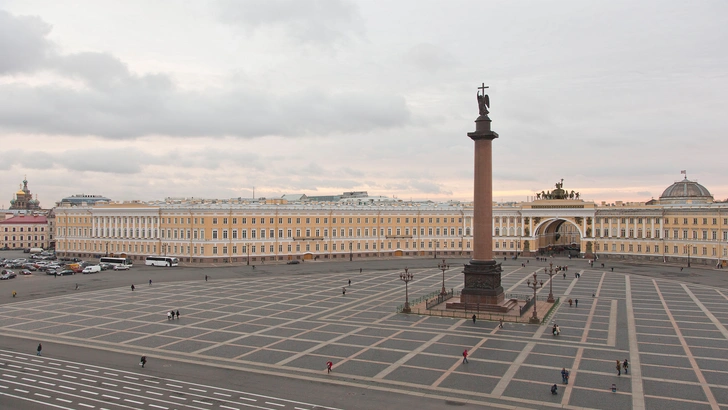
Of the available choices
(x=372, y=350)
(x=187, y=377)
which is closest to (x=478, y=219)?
(x=372, y=350)

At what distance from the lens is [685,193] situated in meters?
104

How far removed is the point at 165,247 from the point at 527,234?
219 ft

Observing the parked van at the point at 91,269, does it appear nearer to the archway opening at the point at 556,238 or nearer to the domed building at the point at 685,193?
the archway opening at the point at 556,238

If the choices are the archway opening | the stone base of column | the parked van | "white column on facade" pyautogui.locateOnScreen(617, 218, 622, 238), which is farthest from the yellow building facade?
the stone base of column

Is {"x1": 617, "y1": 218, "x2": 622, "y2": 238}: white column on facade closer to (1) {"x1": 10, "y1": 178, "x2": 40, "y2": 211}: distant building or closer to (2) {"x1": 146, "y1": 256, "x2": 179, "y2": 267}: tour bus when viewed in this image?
(2) {"x1": 146, "y1": 256, "x2": 179, "y2": 267}: tour bus

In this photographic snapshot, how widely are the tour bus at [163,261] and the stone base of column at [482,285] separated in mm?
54009

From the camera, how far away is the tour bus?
83562mm

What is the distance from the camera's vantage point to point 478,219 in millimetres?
45094

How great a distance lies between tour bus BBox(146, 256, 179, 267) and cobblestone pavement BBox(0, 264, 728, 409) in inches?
1044

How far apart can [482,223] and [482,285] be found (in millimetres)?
5063

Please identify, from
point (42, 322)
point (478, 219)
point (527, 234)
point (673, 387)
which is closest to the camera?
point (673, 387)

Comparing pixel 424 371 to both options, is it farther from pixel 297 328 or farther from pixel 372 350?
pixel 297 328

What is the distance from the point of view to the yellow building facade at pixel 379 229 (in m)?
87.4

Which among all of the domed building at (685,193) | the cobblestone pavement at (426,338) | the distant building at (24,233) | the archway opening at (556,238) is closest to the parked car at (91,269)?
the cobblestone pavement at (426,338)
